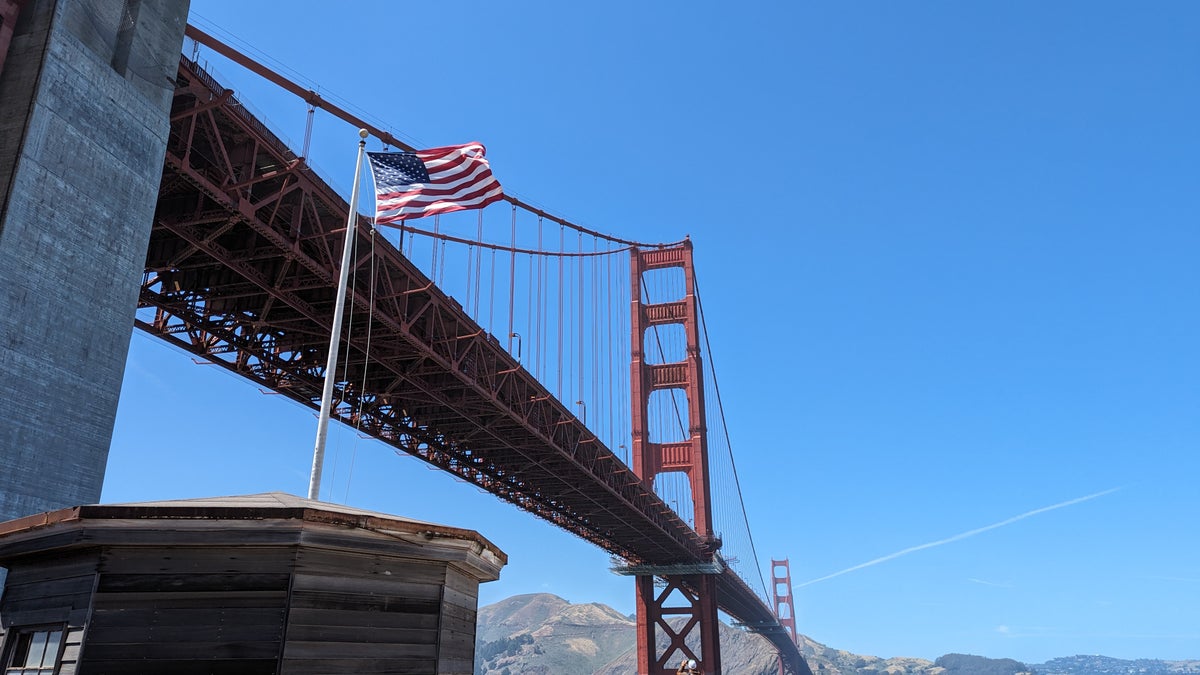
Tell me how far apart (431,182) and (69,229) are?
532 centimetres

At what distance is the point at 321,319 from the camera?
25.0m

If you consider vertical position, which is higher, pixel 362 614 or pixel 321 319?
pixel 321 319

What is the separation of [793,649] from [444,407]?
114 metres

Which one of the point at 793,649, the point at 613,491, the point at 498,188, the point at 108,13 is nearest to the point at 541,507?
the point at 613,491

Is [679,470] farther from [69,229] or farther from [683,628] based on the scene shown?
[69,229]

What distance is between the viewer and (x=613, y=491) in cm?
4381

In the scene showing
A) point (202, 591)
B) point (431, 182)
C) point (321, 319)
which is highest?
point (321, 319)

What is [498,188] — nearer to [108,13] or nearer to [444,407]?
[108,13]

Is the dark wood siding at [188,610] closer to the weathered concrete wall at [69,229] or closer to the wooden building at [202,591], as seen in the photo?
the wooden building at [202,591]

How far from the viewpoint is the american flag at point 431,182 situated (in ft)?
45.7

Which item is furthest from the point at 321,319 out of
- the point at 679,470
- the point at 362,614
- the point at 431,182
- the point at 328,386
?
the point at 679,470

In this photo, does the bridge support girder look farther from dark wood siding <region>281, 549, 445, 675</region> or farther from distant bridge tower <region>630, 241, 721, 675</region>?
dark wood siding <region>281, 549, 445, 675</region>

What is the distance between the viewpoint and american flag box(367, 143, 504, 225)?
13.9 metres

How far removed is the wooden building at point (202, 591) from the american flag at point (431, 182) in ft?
26.0
